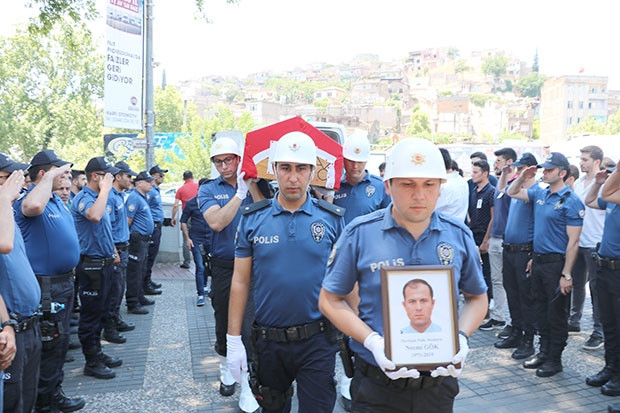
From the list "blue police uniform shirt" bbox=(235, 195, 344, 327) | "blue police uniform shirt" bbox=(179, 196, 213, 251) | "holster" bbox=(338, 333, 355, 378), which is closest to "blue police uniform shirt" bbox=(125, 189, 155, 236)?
"blue police uniform shirt" bbox=(179, 196, 213, 251)

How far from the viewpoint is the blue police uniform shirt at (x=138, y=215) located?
26.7ft

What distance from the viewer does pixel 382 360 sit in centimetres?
205

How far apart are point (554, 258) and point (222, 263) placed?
3.53 meters

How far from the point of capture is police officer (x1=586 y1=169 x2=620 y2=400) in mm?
4750

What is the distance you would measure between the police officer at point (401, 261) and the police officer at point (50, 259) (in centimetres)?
273

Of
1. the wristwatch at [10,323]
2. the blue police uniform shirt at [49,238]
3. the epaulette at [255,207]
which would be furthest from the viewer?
the blue police uniform shirt at [49,238]

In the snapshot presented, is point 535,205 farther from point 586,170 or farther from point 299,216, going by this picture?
point 299,216

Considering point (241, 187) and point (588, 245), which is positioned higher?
point (241, 187)

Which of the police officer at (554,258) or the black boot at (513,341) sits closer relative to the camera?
the police officer at (554,258)

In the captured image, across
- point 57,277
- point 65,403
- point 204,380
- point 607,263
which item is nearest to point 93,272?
point 57,277

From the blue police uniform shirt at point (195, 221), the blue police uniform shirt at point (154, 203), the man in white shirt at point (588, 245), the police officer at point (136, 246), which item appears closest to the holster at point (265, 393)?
the man in white shirt at point (588, 245)

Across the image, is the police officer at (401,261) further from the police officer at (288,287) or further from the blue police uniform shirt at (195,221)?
the blue police uniform shirt at (195,221)

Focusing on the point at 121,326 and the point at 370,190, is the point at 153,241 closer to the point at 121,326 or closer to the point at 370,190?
the point at 121,326

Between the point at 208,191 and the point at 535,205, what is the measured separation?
366 cm
